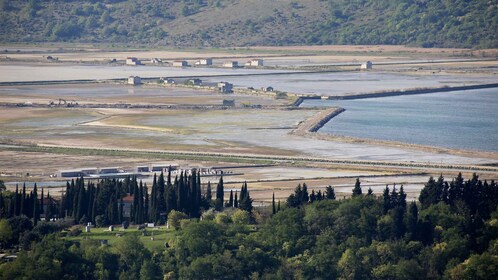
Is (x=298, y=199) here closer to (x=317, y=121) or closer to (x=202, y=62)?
(x=317, y=121)

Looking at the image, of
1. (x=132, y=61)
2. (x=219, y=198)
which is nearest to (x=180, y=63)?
(x=132, y=61)

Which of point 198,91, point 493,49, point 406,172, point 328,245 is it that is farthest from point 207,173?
point 493,49

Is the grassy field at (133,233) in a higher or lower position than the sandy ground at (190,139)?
lower

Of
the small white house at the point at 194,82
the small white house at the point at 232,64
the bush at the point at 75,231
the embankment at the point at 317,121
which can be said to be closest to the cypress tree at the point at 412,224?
the bush at the point at 75,231

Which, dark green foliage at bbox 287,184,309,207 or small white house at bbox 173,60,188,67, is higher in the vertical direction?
small white house at bbox 173,60,188,67

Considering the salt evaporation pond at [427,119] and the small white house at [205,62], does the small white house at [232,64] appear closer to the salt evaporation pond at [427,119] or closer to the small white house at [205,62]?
the small white house at [205,62]

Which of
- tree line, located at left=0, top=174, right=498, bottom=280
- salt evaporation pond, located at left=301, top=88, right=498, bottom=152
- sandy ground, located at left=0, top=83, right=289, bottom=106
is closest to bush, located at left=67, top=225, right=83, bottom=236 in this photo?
tree line, located at left=0, top=174, right=498, bottom=280

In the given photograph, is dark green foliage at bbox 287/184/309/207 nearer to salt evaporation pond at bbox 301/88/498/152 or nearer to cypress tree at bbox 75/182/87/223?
cypress tree at bbox 75/182/87/223
